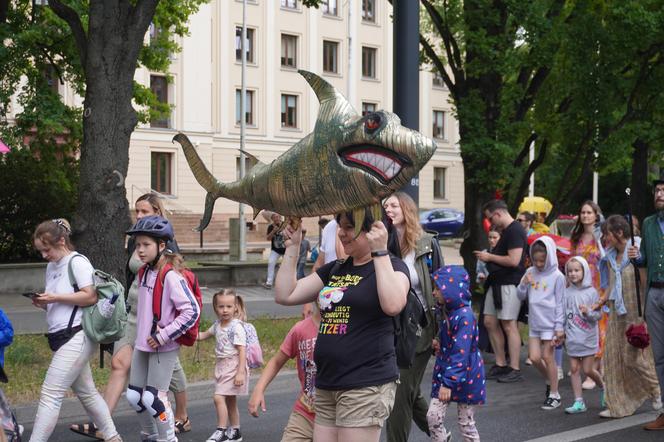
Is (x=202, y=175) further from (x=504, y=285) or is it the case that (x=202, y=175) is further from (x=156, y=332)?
(x=504, y=285)

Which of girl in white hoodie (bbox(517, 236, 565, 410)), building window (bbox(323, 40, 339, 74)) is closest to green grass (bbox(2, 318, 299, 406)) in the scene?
girl in white hoodie (bbox(517, 236, 565, 410))

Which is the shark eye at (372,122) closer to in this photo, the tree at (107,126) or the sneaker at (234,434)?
the sneaker at (234,434)

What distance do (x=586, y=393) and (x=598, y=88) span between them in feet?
23.4

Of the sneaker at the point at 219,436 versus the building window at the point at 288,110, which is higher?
the building window at the point at 288,110

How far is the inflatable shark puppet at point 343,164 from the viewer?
3.83 meters

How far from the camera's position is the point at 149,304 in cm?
673

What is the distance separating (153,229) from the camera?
262 inches

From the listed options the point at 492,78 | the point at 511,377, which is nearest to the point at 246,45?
the point at 492,78

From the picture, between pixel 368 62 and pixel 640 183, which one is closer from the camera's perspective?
pixel 640 183

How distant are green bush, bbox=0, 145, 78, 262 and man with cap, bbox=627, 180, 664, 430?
15.1 m

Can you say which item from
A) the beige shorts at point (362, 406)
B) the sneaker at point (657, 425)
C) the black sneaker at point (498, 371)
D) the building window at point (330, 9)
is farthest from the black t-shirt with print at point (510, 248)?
the building window at point (330, 9)

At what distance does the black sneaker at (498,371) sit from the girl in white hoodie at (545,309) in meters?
1.19

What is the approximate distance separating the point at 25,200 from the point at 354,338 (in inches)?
675

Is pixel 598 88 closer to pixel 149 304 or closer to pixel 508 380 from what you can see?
pixel 508 380
